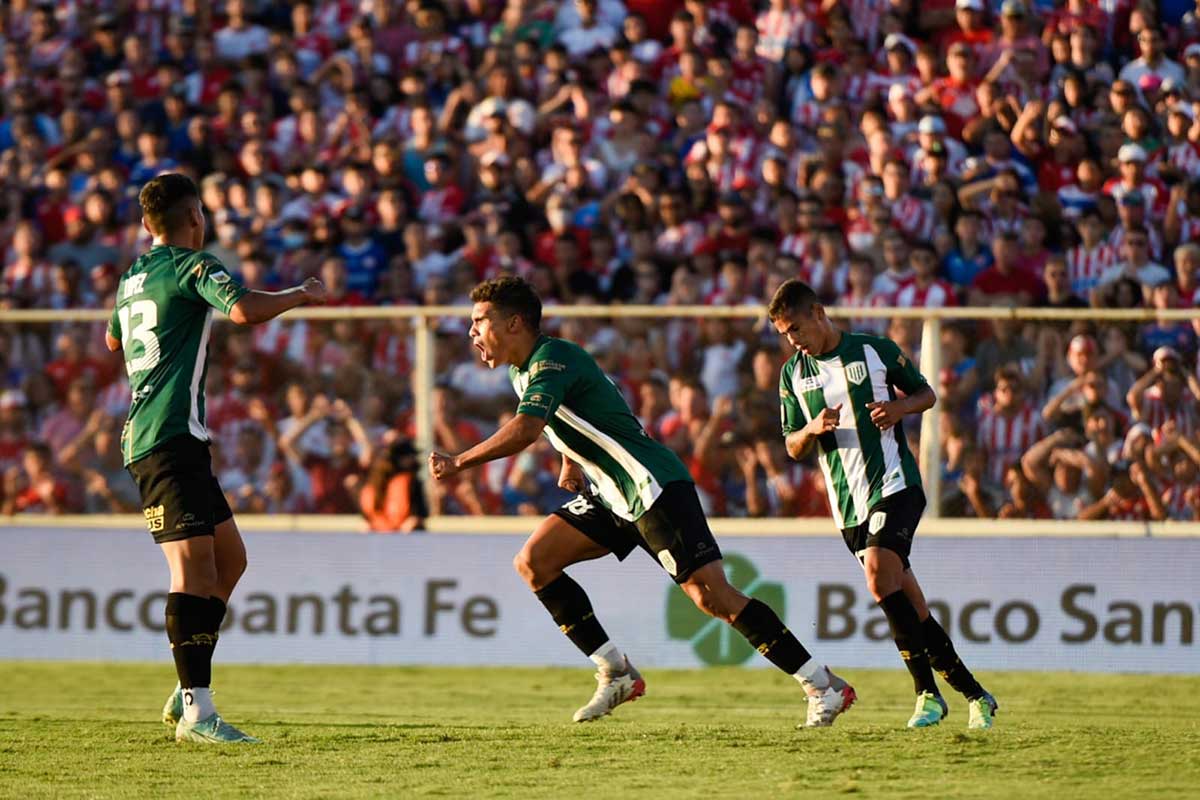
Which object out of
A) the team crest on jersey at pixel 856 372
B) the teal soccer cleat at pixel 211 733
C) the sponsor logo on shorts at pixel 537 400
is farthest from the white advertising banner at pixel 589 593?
the teal soccer cleat at pixel 211 733

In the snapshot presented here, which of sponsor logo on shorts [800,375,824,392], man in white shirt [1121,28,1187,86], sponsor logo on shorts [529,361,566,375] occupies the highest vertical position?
man in white shirt [1121,28,1187,86]

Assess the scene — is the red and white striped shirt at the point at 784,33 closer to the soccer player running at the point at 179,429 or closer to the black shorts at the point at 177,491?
the soccer player running at the point at 179,429

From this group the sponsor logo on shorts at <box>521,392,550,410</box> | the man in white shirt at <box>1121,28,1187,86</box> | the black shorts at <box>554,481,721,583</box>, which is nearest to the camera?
the sponsor logo on shorts at <box>521,392,550,410</box>

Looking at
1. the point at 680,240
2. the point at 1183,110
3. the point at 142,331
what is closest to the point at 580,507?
the point at 142,331

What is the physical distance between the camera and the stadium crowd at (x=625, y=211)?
12.4 meters

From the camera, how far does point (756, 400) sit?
12.5m

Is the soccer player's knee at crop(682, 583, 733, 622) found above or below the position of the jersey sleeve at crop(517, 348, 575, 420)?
below

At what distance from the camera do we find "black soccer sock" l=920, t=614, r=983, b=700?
8.30 metres

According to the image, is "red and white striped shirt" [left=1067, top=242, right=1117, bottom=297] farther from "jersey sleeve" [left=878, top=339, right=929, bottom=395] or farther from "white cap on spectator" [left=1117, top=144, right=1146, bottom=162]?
"jersey sleeve" [left=878, top=339, right=929, bottom=395]

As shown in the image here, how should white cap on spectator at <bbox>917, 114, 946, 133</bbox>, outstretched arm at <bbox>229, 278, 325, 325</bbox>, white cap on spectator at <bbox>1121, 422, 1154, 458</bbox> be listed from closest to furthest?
1. outstretched arm at <bbox>229, 278, 325, 325</bbox>
2. white cap on spectator at <bbox>1121, 422, 1154, 458</bbox>
3. white cap on spectator at <bbox>917, 114, 946, 133</bbox>

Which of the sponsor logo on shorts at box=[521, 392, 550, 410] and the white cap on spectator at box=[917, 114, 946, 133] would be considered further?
the white cap on spectator at box=[917, 114, 946, 133]

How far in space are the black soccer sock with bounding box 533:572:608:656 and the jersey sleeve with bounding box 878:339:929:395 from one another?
174 cm

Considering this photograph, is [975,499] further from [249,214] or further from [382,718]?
[249,214]

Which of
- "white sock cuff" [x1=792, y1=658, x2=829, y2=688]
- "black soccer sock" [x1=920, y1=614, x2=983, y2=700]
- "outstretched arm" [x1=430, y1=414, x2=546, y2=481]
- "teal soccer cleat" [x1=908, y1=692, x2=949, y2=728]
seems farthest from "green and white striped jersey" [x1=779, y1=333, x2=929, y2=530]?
"outstretched arm" [x1=430, y1=414, x2=546, y2=481]
